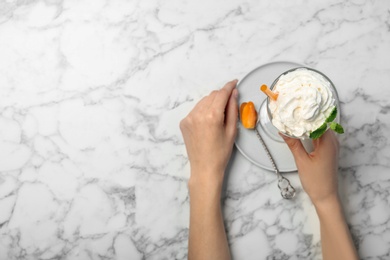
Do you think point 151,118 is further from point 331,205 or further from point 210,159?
point 331,205

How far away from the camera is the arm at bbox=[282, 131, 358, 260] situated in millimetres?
897

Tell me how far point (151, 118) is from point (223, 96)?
6.8 inches

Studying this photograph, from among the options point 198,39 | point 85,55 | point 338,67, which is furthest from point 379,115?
point 85,55

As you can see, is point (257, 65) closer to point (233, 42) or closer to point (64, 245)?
point (233, 42)

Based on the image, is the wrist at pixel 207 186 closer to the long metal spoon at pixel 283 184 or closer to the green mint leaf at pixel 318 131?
the long metal spoon at pixel 283 184

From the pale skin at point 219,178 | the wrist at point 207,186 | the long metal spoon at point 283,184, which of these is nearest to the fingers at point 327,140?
the pale skin at point 219,178

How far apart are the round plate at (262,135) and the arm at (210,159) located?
2 centimetres

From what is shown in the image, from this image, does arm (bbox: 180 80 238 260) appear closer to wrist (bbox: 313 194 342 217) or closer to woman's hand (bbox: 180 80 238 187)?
woman's hand (bbox: 180 80 238 187)

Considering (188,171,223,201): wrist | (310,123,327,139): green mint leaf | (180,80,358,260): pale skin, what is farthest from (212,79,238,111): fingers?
(310,123,327,139): green mint leaf

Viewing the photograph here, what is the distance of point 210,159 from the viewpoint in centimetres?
97

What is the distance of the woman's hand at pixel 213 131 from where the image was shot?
38.1 inches

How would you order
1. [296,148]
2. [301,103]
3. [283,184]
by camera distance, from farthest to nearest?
1. [283,184]
2. [296,148]
3. [301,103]

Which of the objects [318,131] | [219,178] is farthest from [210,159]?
[318,131]

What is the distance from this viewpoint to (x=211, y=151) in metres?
0.97
